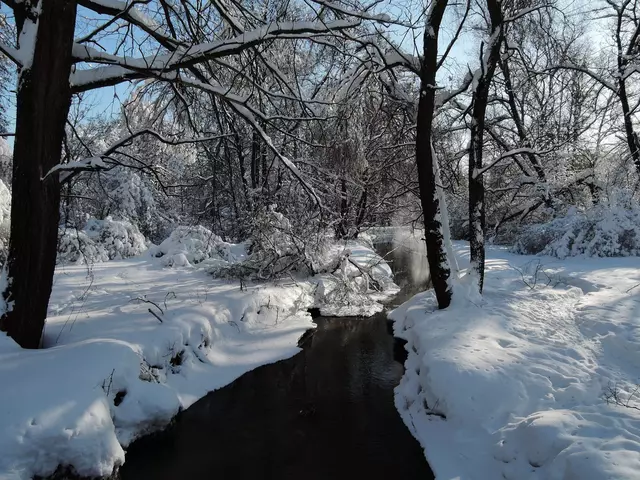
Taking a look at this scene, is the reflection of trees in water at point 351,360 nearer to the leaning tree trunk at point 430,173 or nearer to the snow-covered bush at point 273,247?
the leaning tree trunk at point 430,173

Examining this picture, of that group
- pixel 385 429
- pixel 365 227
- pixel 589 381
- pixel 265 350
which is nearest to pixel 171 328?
pixel 265 350

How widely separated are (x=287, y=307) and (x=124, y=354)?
16.7 feet

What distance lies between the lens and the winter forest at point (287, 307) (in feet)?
12.7

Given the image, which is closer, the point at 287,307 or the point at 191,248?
the point at 287,307

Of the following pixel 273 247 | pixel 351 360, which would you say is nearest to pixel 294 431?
pixel 351 360

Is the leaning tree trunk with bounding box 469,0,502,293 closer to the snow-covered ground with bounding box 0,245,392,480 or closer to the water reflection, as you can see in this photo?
the water reflection

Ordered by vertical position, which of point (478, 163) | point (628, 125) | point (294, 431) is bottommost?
point (294, 431)

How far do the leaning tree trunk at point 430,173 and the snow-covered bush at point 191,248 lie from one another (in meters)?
5.92

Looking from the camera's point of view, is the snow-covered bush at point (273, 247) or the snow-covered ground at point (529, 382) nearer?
the snow-covered ground at point (529, 382)

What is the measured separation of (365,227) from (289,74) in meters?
6.98

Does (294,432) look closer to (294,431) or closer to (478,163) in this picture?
(294,431)

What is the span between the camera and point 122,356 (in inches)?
185

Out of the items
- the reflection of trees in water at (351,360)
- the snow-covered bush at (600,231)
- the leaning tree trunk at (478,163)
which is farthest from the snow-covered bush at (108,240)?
the snow-covered bush at (600,231)

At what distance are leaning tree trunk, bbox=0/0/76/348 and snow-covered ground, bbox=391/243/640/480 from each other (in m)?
4.57
